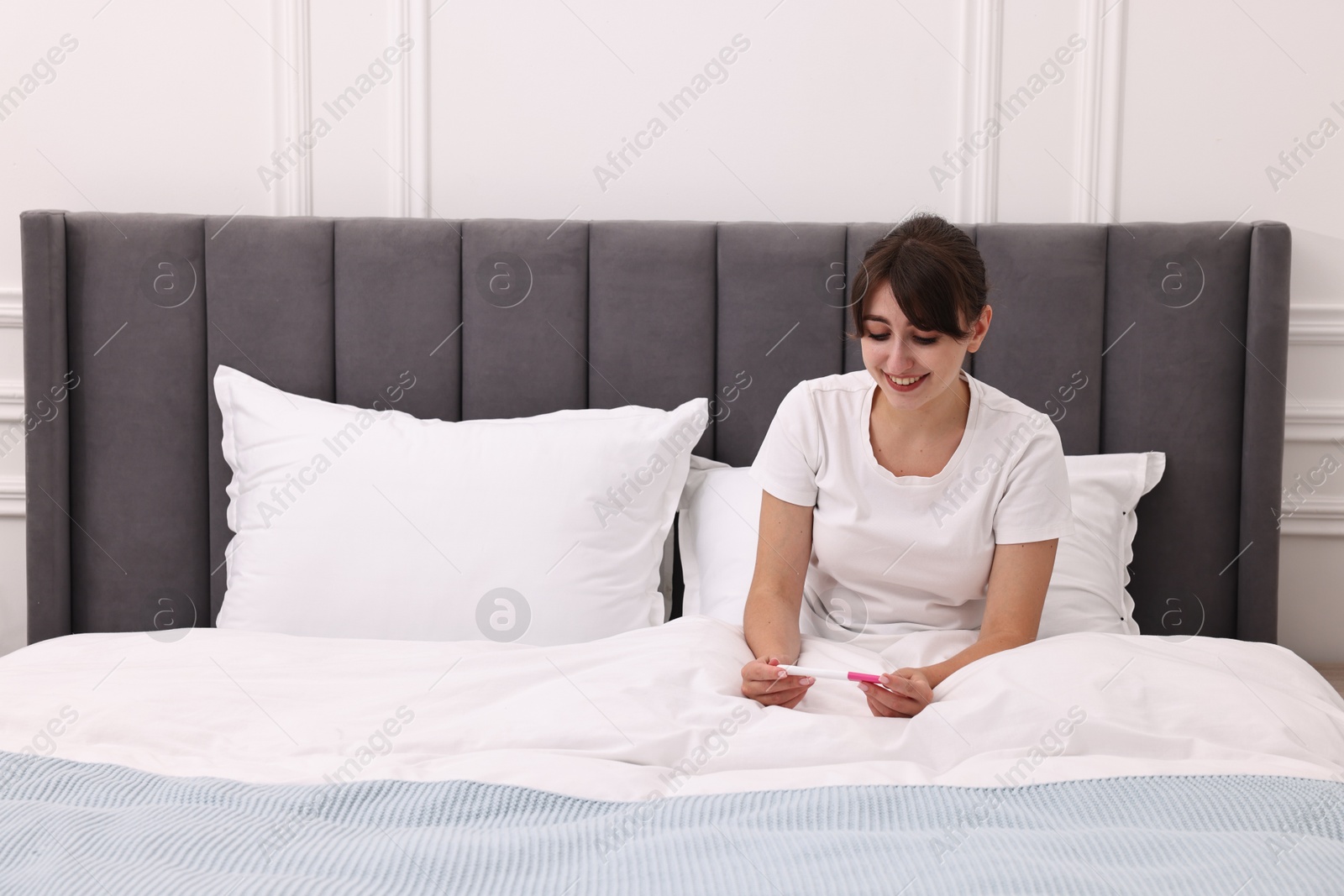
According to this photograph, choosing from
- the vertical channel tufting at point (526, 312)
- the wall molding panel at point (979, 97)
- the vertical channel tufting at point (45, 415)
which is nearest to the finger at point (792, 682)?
the vertical channel tufting at point (526, 312)

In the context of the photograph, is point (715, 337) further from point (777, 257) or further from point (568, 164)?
point (568, 164)

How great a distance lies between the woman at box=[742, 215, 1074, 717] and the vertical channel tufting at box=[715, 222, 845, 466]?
25 centimetres

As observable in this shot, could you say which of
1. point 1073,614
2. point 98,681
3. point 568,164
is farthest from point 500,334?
point 1073,614

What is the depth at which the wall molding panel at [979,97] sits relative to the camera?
1.87m

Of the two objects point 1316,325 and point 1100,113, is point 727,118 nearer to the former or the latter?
point 1100,113

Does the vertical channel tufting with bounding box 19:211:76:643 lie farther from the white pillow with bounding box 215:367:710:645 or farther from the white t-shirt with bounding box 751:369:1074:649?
the white t-shirt with bounding box 751:369:1074:649

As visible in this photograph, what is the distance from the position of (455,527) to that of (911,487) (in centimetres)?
72

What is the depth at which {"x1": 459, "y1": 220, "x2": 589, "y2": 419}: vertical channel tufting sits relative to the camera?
182cm

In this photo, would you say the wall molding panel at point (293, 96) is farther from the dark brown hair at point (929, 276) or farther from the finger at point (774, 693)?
the finger at point (774, 693)

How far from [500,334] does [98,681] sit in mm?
861

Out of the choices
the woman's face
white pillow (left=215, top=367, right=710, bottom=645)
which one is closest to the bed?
white pillow (left=215, top=367, right=710, bottom=645)

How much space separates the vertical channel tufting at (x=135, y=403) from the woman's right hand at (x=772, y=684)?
45.3 inches

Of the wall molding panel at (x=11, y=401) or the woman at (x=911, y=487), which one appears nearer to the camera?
the woman at (x=911, y=487)

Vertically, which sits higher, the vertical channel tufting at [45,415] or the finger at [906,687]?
the vertical channel tufting at [45,415]
